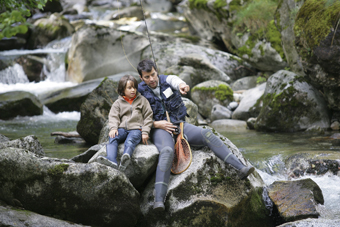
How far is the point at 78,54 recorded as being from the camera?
659 inches

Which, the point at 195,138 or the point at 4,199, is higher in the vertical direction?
the point at 195,138

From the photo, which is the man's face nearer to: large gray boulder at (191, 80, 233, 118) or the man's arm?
the man's arm

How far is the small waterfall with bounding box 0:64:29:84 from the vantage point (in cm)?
1566

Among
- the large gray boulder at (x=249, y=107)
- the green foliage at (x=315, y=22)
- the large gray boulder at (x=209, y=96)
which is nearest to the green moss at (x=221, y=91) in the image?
the large gray boulder at (x=209, y=96)

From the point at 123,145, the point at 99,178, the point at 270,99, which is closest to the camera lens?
the point at 99,178

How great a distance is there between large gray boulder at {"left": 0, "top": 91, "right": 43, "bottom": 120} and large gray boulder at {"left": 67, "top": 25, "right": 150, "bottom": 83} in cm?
450

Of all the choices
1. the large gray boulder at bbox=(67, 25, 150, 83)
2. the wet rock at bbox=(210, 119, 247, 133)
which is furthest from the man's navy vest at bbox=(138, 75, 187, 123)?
the large gray boulder at bbox=(67, 25, 150, 83)

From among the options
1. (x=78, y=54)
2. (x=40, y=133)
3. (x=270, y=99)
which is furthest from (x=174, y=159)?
(x=78, y=54)

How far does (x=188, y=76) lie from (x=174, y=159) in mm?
8961

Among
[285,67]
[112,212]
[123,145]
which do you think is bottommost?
[285,67]

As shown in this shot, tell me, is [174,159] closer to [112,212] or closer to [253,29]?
[112,212]

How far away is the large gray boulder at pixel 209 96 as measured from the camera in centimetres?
1181

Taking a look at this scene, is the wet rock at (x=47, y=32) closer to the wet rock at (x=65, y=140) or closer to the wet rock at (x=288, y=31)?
the wet rock at (x=65, y=140)

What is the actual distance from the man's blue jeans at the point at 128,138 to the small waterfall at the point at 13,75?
13627 mm
